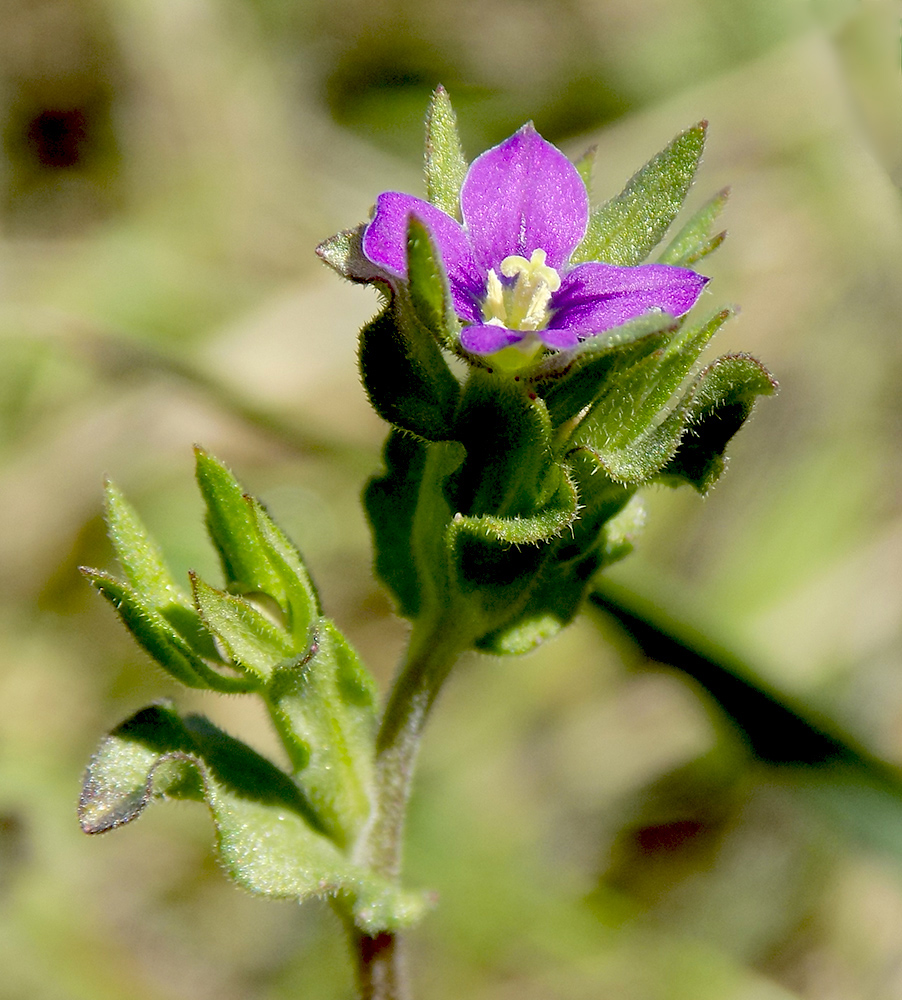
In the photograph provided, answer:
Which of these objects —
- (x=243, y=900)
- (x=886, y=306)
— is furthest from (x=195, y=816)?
(x=886, y=306)

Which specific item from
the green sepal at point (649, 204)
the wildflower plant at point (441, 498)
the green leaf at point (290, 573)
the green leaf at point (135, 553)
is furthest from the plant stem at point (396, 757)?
the green sepal at point (649, 204)

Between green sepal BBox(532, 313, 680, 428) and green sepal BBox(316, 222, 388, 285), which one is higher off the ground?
green sepal BBox(316, 222, 388, 285)

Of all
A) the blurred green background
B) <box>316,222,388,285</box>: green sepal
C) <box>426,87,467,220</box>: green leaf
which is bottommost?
the blurred green background

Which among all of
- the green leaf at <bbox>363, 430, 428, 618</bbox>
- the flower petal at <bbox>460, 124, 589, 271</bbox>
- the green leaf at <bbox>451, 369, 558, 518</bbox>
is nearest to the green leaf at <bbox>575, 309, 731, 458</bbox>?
the green leaf at <bbox>451, 369, 558, 518</bbox>

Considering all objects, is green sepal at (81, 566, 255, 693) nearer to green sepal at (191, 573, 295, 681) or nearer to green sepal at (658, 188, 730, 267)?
green sepal at (191, 573, 295, 681)

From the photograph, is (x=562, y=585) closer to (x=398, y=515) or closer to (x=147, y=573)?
(x=398, y=515)

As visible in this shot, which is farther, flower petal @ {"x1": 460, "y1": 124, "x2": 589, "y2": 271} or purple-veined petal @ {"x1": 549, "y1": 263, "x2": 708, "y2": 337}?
flower petal @ {"x1": 460, "y1": 124, "x2": 589, "y2": 271}

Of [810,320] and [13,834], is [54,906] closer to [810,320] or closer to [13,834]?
[13,834]
